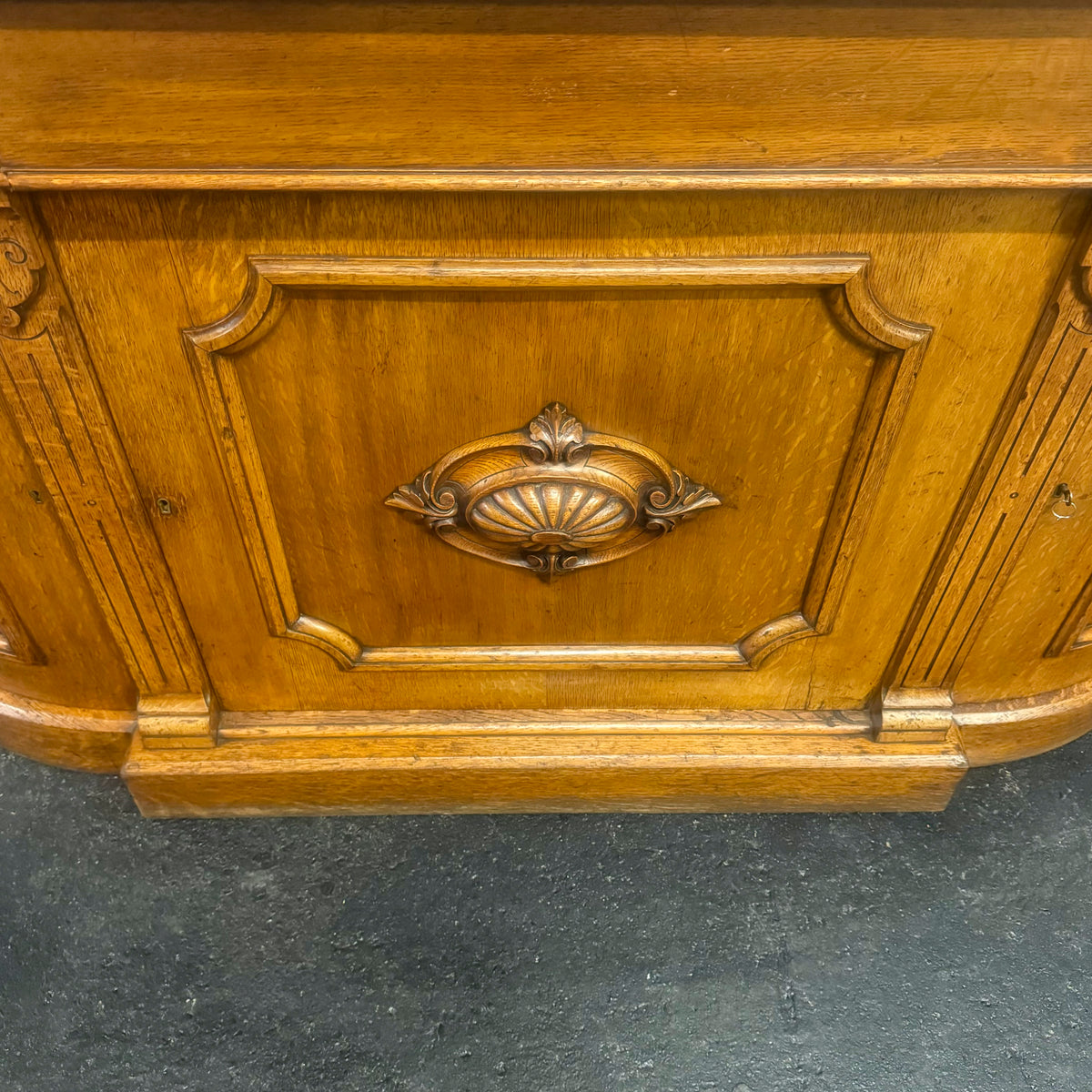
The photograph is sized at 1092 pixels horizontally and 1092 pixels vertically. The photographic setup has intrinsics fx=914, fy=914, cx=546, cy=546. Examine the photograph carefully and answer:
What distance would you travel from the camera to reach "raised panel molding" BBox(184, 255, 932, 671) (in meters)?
0.81

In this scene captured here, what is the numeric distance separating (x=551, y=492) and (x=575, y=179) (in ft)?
1.12

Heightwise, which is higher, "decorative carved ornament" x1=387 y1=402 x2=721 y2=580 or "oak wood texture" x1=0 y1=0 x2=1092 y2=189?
"oak wood texture" x1=0 y1=0 x2=1092 y2=189

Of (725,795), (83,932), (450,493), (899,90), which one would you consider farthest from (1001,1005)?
(83,932)

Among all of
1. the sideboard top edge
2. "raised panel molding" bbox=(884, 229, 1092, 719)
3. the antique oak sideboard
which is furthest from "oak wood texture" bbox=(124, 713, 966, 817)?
the sideboard top edge

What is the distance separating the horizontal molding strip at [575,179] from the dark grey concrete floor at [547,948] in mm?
865

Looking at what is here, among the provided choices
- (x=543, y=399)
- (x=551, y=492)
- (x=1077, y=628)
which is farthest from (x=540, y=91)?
(x=1077, y=628)

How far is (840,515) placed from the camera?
1.01 meters

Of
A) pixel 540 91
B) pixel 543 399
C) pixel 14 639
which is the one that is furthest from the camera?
pixel 14 639

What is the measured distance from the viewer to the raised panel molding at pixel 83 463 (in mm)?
804

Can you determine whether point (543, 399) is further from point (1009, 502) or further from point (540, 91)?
point (1009, 502)

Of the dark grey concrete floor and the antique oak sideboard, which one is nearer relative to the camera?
the antique oak sideboard

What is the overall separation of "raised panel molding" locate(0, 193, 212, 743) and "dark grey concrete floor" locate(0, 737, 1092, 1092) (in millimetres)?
247

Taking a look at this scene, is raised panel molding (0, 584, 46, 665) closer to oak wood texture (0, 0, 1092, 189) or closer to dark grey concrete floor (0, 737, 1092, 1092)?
dark grey concrete floor (0, 737, 1092, 1092)

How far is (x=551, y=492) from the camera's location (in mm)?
985
